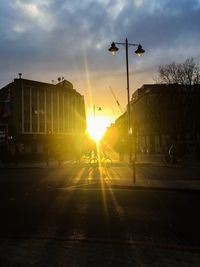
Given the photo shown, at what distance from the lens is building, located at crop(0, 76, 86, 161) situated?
75500 millimetres

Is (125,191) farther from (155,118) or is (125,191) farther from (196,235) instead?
(155,118)

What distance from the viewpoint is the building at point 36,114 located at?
248ft

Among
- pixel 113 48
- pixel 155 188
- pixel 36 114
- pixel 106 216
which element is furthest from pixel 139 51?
pixel 36 114

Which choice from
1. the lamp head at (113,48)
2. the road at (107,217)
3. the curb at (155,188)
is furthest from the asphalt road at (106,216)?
the lamp head at (113,48)

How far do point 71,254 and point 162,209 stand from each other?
5.63 metres

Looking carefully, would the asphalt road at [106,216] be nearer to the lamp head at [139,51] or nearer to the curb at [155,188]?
the curb at [155,188]

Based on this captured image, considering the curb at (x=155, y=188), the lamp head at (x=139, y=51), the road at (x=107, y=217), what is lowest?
the road at (x=107, y=217)

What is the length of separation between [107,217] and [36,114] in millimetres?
69592

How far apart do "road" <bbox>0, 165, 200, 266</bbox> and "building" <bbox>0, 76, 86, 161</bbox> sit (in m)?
50.4

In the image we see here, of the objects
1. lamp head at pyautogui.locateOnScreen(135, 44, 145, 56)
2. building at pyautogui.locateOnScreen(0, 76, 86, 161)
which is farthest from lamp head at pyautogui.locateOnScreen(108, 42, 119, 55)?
building at pyautogui.locateOnScreen(0, 76, 86, 161)

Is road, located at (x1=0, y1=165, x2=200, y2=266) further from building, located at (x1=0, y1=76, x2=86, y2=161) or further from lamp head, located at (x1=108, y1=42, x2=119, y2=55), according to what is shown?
building, located at (x1=0, y1=76, x2=86, y2=161)

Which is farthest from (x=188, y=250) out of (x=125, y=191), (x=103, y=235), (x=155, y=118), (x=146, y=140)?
(x=146, y=140)

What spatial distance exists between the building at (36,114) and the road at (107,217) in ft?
165

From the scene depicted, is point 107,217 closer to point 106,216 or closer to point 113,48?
point 106,216
